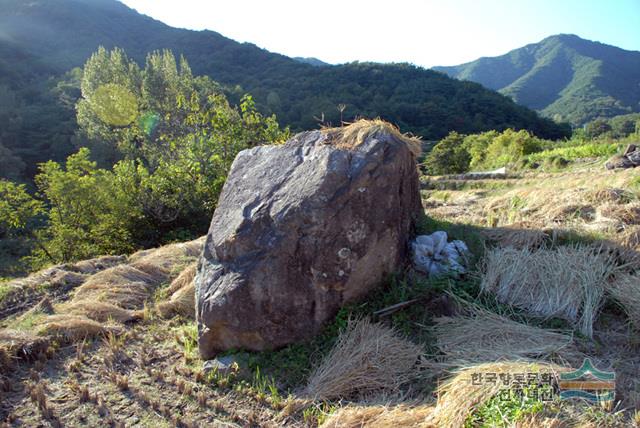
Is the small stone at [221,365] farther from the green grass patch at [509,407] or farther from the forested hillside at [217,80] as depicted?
the forested hillside at [217,80]

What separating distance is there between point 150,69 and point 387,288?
96.5ft

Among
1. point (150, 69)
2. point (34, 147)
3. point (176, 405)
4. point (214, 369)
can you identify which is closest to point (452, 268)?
point (214, 369)

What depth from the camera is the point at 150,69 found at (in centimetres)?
2828

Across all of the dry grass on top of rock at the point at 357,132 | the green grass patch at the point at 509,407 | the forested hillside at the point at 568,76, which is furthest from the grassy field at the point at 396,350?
the forested hillside at the point at 568,76

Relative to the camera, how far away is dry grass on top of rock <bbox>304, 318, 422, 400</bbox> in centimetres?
305

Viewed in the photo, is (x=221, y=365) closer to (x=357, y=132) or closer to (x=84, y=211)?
(x=357, y=132)

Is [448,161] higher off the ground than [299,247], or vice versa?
[448,161]

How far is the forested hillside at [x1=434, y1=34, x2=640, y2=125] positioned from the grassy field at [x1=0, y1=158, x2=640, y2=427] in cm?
7026

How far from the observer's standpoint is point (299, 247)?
141 inches

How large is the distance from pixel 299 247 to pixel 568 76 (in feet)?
369

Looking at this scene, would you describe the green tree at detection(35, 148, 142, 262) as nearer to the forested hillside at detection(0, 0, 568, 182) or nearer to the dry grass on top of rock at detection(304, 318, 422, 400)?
the dry grass on top of rock at detection(304, 318, 422, 400)

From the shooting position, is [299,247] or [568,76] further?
[568,76]

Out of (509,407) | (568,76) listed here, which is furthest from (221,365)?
(568,76)

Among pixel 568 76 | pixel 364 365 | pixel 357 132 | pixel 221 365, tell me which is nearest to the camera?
pixel 364 365
